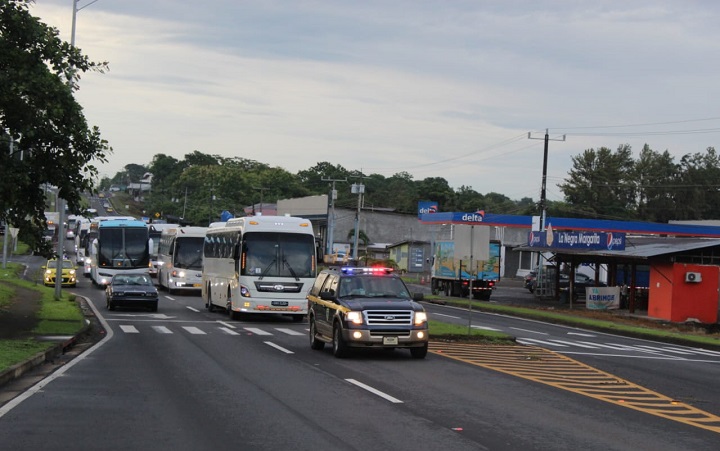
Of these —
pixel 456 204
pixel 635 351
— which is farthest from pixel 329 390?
pixel 456 204

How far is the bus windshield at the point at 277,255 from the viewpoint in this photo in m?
31.9

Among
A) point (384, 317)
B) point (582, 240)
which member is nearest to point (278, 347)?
point (384, 317)

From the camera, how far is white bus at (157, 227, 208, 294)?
49.2 meters

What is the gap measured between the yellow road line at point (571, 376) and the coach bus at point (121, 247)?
29912mm

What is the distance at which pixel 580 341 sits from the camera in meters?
29.2

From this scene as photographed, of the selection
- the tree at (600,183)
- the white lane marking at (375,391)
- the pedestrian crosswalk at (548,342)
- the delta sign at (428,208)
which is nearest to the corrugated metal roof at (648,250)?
the pedestrian crosswalk at (548,342)

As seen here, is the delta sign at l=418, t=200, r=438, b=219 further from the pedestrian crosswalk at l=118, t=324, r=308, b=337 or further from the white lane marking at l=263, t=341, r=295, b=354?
the white lane marking at l=263, t=341, r=295, b=354

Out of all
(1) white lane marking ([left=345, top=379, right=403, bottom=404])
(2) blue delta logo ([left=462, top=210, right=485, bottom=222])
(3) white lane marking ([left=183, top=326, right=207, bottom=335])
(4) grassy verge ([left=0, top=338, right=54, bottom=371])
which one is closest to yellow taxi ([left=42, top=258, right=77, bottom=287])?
(3) white lane marking ([left=183, top=326, right=207, bottom=335])

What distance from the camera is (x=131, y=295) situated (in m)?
36.2

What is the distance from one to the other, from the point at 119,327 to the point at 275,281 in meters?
5.55

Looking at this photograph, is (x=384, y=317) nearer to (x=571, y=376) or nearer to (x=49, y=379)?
(x=571, y=376)

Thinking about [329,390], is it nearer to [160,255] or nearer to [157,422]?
[157,422]

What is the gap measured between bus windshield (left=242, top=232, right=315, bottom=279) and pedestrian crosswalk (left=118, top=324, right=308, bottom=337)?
257 cm

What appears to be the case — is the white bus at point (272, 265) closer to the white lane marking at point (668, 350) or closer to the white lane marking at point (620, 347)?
the white lane marking at point (620, 347)
